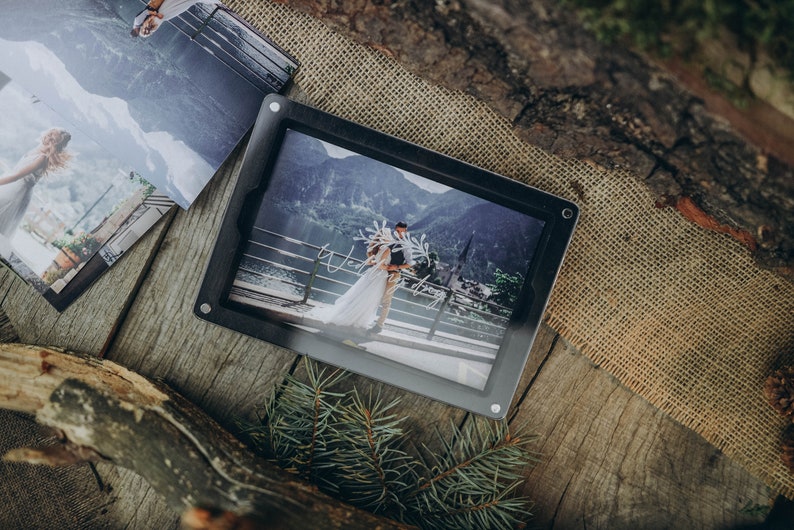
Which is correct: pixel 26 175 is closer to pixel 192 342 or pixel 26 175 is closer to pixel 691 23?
pixel 192 342

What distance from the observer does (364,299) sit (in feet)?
3.17

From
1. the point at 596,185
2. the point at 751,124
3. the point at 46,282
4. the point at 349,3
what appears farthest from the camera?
the point at 46,282

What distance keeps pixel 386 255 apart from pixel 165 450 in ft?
1.69

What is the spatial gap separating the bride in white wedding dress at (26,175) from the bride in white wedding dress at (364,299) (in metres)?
0.63

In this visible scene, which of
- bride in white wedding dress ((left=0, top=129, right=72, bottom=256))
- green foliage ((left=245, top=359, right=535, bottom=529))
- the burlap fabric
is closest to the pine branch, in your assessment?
green foliage ((left=245, top=359, right=535, bottom=529))

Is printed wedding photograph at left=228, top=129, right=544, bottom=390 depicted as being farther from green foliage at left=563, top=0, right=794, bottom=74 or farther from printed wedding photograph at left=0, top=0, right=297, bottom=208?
green foliage at left=563, top=0, right=794, bottom=74

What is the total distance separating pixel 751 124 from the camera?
704mm

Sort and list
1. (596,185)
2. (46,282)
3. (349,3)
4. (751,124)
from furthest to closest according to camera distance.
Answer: (46,282)
(596,185)
(349,3)
(751,124)

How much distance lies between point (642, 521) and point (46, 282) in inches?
53.4

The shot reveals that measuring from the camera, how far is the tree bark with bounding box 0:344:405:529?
2.80 ft

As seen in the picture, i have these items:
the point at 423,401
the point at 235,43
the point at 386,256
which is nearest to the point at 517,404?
the point at 423,401

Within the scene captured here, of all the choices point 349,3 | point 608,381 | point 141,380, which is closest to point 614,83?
point 349,3

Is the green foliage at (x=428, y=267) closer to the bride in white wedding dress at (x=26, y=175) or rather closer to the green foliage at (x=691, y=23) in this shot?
the green foliage at (x=691, y=23)

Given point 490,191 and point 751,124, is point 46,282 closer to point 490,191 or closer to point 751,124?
point 490,191
